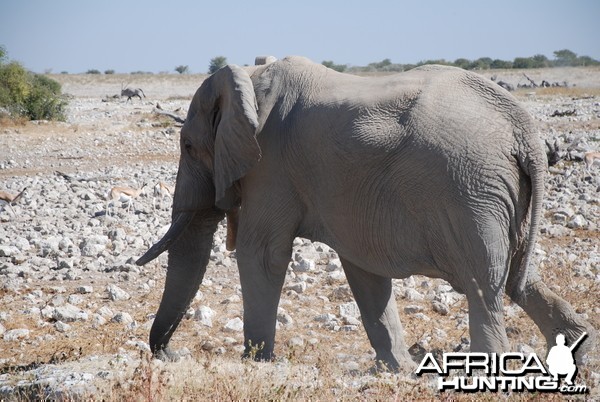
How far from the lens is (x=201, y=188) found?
21.5ft

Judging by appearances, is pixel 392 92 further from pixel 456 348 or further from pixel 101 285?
pixel 101 285

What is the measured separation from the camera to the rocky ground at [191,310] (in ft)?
16.0

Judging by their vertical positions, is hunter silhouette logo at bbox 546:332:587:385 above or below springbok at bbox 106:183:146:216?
above

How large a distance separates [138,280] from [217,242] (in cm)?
145

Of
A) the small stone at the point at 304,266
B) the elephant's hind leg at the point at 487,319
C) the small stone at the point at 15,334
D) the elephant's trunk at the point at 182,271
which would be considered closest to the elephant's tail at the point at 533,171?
the elephant's hind leg at the point at 487,319

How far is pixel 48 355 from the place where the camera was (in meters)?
6.77

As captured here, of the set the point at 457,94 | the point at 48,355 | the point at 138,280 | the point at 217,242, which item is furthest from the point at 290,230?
the point at 217,242

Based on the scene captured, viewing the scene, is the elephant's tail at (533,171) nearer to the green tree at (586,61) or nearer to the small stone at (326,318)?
the small stone at (326,318)

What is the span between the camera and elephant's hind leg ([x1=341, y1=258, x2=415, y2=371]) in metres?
6.43

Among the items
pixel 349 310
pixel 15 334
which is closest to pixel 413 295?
pixel 349 310

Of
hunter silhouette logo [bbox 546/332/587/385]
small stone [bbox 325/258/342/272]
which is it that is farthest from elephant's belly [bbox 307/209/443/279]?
small stone [bbox 325/258/342/272]

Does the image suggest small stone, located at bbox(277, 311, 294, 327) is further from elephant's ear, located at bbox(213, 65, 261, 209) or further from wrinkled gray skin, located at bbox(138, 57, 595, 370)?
elephant's ear, located at bbox(213, 65, 261, 209)

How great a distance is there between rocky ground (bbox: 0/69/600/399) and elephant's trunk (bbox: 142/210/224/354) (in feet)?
0.93

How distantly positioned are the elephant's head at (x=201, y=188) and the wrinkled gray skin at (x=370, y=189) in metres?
0.01
